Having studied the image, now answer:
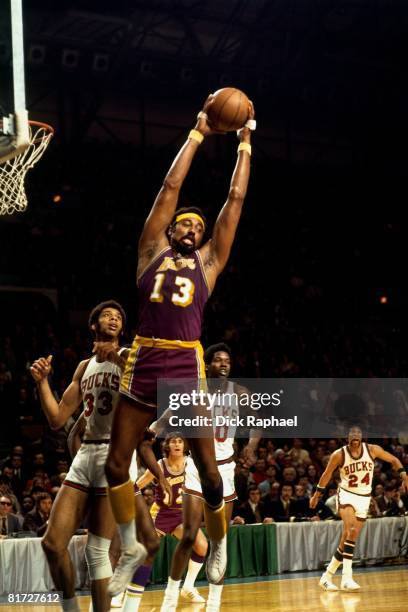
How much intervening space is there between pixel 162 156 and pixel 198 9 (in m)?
4.07

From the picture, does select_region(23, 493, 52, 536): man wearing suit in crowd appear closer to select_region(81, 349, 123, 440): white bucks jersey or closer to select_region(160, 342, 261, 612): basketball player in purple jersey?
select_region(160, 342, 261, 612): basketball player in purple jersey

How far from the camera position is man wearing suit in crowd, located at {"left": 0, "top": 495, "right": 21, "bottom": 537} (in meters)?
11.8

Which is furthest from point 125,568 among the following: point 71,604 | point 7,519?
point 7,519

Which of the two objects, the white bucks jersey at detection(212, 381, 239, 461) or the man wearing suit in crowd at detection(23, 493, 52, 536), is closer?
the white bucks jersey at detection(212, 381, 239, 461)

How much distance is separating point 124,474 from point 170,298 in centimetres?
113

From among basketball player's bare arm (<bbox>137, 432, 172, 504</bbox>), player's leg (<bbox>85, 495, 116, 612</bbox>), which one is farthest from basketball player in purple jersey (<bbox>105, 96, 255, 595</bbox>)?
basketball player's bare arm (<bbox>137, 432, 172, 504</bbox>)

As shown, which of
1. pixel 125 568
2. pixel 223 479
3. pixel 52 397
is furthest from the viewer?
pixel 223 479

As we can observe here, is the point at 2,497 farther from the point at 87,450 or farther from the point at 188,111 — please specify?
the point at 188,111

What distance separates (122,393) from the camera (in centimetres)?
621

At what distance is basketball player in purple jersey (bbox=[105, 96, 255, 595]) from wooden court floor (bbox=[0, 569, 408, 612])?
151 inches

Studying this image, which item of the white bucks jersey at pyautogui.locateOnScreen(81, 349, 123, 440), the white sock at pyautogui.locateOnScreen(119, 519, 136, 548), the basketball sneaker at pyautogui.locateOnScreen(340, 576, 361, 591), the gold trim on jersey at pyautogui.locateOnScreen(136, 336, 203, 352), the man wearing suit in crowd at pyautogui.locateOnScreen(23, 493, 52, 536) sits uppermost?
the gold trim on jersey at pyautogui.locateOnScreen(136, 336, 203, 352)

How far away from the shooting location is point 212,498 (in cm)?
661

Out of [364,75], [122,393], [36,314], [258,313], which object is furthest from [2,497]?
[364,75]

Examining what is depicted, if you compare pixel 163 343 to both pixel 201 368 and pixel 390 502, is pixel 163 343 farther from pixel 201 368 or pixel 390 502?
pixel 390 502
